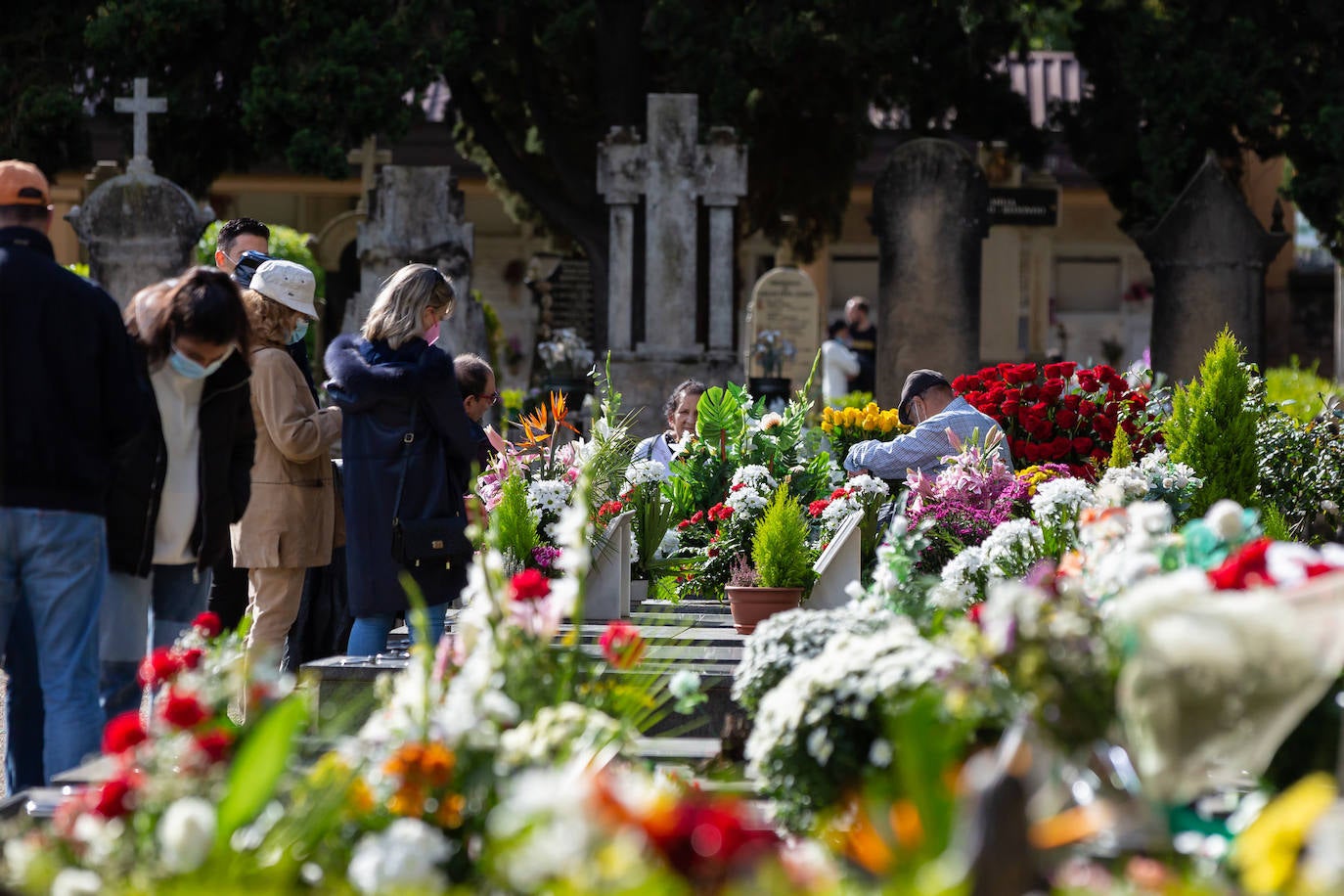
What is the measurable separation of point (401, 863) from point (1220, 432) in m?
5.81

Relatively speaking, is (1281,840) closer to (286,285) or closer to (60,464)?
(60,464)

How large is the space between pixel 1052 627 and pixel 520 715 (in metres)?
1.04

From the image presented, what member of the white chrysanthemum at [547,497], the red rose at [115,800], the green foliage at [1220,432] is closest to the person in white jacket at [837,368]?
the green foliage at [1220,432]

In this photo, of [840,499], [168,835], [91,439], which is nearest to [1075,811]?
[168,835]

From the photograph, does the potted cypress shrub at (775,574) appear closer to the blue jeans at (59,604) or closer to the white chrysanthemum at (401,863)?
the blue jeans at (59,604)

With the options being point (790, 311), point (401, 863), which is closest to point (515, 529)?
point (401, 863)

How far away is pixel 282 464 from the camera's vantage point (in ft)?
19.3

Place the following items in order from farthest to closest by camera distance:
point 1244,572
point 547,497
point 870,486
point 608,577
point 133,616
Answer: point 870,486 → point 547,497 → point 608,577 → point 133,616 → point 1244,572

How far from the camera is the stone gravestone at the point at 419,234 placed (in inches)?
559


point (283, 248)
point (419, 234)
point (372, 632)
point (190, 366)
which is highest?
point (283, 248)

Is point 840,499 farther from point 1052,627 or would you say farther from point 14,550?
point 1052,627

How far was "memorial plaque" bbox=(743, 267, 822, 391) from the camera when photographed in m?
17.2

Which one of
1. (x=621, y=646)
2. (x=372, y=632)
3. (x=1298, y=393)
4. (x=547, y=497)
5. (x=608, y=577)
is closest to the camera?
(x=621, y=646)

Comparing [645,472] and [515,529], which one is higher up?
[645,472]
